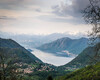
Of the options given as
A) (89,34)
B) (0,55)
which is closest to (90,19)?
(89,34)

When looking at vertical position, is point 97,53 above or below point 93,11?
below

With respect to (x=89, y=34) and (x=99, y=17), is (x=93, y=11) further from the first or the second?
(x=89, y=34)

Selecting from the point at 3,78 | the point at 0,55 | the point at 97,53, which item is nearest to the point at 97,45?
the point at 97,53

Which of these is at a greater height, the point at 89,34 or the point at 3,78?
the point at 89,34

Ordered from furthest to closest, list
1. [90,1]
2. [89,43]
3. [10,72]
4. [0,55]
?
[10,72] < [0,55] < [89,43] < [90,1]

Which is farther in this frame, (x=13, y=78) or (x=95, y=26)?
(x=13, y=78)

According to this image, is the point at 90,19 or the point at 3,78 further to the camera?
the point at 3,78

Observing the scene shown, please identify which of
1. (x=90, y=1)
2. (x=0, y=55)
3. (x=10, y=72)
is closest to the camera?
(x=90, y=1)

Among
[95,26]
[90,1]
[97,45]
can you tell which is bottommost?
[97,45]

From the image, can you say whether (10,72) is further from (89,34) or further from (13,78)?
(89,34)
